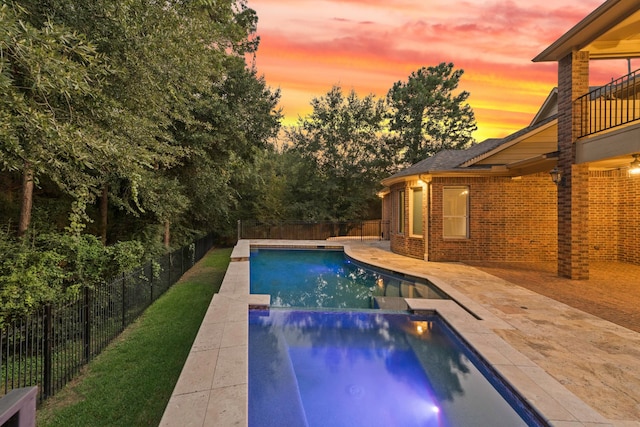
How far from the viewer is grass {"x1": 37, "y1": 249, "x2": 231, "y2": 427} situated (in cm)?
351

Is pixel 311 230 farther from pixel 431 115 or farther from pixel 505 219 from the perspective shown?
pixel 431 115

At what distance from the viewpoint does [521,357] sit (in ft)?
13.1

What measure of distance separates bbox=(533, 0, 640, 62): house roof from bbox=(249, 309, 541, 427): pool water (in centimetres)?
695

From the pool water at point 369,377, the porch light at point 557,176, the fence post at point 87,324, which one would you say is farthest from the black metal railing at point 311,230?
the fence post at point 87,324

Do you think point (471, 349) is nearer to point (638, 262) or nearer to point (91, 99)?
point (91, 99)

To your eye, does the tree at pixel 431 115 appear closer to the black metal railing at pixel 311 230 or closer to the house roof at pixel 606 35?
the black metal railing at pixel 311 230

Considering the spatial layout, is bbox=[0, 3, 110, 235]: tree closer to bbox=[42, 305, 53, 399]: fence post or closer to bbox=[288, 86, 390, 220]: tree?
bbox=[42, 305, 53, 399]: fence post

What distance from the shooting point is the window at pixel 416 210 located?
12.3 m

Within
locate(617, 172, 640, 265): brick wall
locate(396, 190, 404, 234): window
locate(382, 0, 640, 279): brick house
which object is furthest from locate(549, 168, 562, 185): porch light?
locate(396, 190, 404, 234): window

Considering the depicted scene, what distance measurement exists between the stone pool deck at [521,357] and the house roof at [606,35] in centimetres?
581

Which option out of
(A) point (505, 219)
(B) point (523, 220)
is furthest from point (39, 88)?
(B) point (523, 220)

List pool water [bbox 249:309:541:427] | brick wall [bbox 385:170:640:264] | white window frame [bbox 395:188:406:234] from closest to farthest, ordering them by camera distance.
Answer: pool water [bbox 249:309:541:427] → brick wall [bbox 385:170:640:264] → white window frame [bbox 395:188:406:234]

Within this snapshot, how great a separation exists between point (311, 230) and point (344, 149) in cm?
845

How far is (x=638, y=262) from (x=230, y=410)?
504 inches
